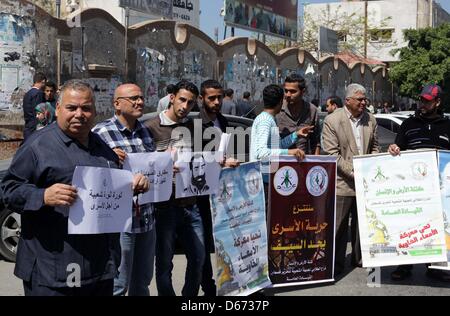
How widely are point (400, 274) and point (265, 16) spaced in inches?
1130

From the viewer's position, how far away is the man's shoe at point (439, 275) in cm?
667

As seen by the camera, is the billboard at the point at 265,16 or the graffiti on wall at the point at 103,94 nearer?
the graffiti on wall at the point at 103,94

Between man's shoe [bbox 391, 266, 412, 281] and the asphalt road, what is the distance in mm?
56

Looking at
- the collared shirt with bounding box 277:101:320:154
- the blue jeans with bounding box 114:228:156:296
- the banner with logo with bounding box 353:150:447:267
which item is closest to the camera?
the blue jeans with bounding box 114:228:156:296

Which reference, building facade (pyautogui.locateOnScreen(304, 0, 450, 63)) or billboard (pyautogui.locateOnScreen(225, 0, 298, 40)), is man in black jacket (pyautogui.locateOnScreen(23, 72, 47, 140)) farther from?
building facade (pyautogui.locateOnScreen(304, 0, 450, 63))

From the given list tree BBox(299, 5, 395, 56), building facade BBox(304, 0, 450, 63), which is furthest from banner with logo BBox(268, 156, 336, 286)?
building facade BBox(304, 0, 450, 63)

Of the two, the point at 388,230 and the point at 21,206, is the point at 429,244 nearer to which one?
the point at 388,230

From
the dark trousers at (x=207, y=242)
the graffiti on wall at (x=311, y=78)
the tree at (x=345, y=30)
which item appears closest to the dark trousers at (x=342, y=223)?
the dark trousers at (x=207, y=242)

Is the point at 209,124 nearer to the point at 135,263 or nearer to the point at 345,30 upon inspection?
the point at 135,263

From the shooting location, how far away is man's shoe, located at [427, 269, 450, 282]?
6672mm

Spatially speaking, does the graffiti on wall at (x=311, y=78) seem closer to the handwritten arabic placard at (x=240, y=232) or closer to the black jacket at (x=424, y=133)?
the black jacket at (x=424, y=133)

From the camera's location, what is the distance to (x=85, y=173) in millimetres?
3355

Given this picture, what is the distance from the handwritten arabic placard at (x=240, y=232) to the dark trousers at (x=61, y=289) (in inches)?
74.0

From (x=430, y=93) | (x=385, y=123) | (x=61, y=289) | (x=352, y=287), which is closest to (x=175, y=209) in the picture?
(x=61, y=289)
